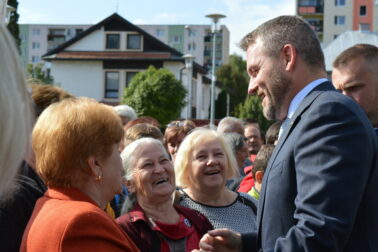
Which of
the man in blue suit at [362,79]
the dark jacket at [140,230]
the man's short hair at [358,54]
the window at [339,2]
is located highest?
the window at [339,2]

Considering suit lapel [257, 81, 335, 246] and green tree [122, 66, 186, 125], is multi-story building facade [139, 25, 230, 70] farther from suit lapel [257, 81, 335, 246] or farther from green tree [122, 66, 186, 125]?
suit lapel [257, 81, 335, 246]

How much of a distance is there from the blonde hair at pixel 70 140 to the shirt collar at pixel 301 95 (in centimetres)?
87

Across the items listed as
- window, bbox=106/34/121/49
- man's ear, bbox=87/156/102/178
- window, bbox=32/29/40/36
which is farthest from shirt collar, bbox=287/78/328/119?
window, bbox=32/29/40/36

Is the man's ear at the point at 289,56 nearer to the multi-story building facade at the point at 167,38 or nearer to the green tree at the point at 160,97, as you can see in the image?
the green tree at the point at 160,97

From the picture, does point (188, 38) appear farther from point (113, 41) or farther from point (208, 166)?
point (208, 166)

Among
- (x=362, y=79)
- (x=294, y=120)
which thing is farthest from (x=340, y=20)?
(x=294, y=120)

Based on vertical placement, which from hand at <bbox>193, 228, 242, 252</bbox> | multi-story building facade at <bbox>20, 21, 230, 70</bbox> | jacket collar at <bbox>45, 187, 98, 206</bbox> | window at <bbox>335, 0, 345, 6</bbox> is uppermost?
window at <bbox>335, 0, 345, 6</bbox>

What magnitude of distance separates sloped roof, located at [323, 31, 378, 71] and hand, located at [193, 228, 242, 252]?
46474 mm

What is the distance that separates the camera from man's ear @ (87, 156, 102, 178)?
2766 millimetres

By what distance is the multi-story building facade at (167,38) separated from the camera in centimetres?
10619

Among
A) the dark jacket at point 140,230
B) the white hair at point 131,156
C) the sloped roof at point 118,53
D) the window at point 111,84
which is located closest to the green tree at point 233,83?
the sloped roof at point 118,53

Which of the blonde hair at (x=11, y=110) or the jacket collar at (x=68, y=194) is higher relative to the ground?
the blonde hair at (x=11, y=110)

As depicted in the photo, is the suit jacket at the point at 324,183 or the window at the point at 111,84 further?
the window at the point at 111,84

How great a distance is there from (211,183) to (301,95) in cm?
204
